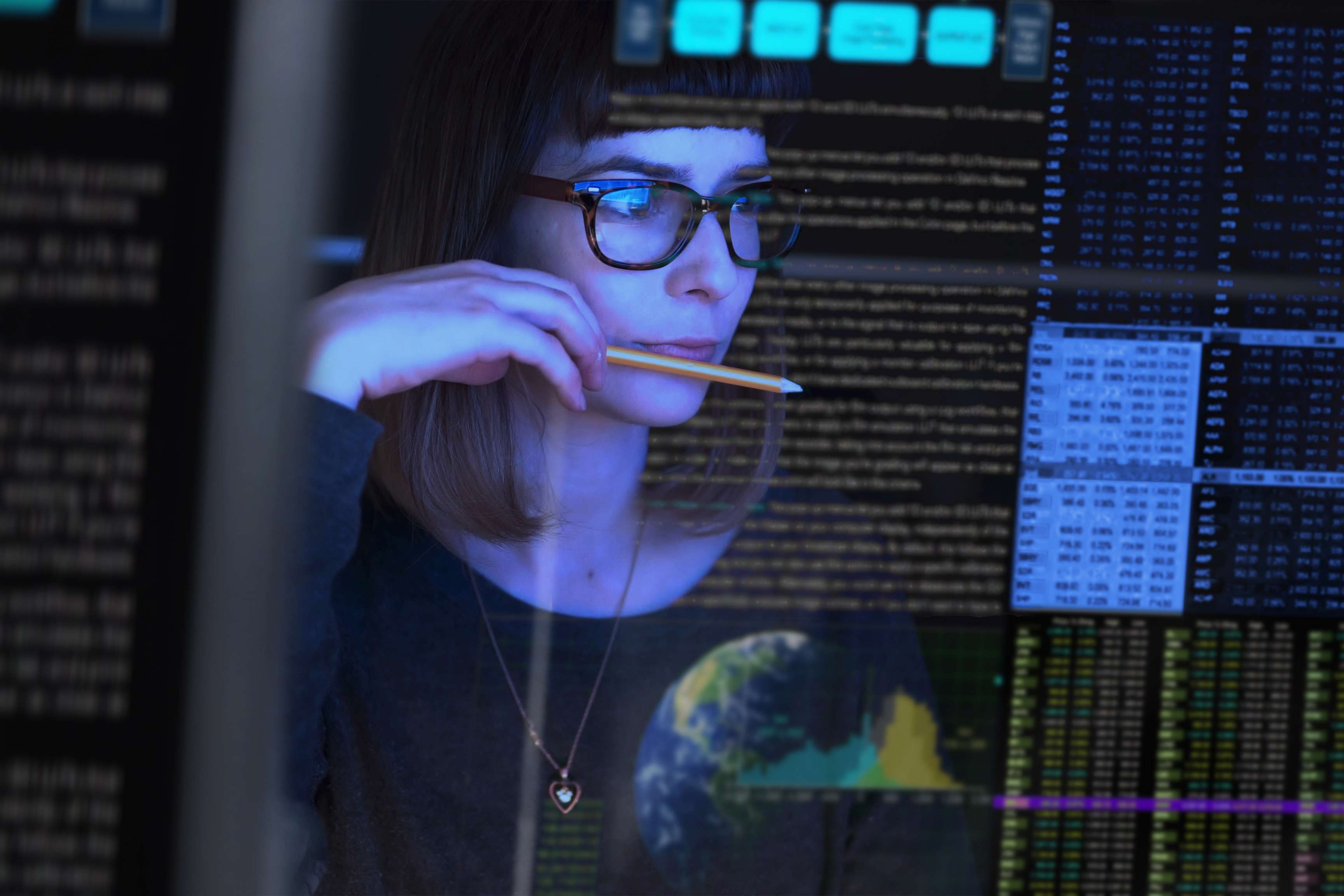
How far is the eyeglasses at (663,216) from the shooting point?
657 millimetres

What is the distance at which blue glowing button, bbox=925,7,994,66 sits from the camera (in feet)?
2.23

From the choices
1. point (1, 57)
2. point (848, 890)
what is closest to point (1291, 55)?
point (848, 890)

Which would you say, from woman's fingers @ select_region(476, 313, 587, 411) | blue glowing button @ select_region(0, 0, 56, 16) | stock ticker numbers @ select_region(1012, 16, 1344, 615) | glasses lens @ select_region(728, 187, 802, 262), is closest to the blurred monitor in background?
blue glowing button @ select_region(0, 0, 56, 16)

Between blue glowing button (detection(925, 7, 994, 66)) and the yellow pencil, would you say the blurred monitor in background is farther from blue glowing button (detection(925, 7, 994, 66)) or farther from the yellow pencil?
blue glowing button (detection(925, 7, 994, 66))

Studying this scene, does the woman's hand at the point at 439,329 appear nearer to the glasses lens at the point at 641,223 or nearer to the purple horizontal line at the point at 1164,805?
the glasses lens at the point at 641,223

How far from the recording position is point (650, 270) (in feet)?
2.17

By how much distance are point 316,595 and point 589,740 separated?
0.19m

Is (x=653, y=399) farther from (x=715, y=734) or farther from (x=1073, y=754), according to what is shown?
(x=1073, y=754)

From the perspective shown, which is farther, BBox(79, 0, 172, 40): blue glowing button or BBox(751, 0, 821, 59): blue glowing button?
BBox(751, 0, 821, 59): blue glowing button

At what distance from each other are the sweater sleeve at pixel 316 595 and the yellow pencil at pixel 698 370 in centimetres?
15

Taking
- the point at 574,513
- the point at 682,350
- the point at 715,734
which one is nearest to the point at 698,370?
the point at 682,350

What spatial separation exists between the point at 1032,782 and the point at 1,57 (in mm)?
721

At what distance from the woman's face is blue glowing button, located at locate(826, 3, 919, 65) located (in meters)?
0.07

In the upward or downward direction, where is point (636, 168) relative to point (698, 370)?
upward
